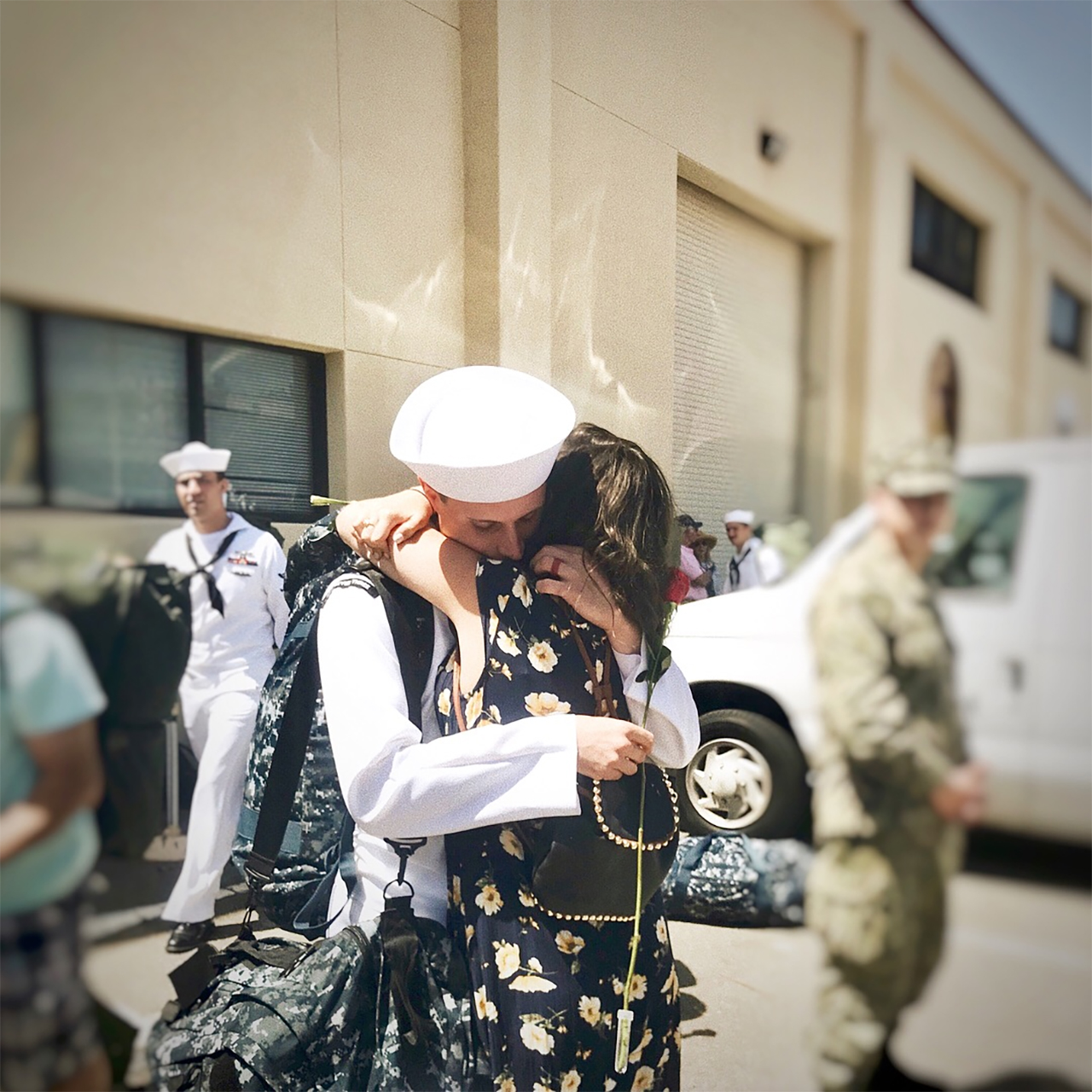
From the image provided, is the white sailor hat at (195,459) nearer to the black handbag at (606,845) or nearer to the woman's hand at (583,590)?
the woman's hand at (583,590)

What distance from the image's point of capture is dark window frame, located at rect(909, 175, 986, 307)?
5.19ft

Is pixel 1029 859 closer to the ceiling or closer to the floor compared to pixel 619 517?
closer to the floor

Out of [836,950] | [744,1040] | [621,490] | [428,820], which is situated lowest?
[744,1040]

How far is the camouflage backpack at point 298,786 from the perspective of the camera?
1849 millimetres

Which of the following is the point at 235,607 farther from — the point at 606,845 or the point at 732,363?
the point at 732,363

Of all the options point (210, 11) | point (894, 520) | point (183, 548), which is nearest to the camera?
point (894, 520)

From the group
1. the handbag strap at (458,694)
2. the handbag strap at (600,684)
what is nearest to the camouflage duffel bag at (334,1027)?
the handbag strap at (458,694)

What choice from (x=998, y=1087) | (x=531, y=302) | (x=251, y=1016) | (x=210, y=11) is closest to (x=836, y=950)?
(x=998, y=1087)

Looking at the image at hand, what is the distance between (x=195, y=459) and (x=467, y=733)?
69 cm

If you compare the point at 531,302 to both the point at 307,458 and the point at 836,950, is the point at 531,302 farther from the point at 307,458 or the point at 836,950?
the point at 836,950

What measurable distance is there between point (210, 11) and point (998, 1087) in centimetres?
220

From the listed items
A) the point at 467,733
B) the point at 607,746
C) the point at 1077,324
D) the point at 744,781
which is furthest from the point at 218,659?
the point at 1077,324

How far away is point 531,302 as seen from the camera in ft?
5.98

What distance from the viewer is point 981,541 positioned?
4.73ft
